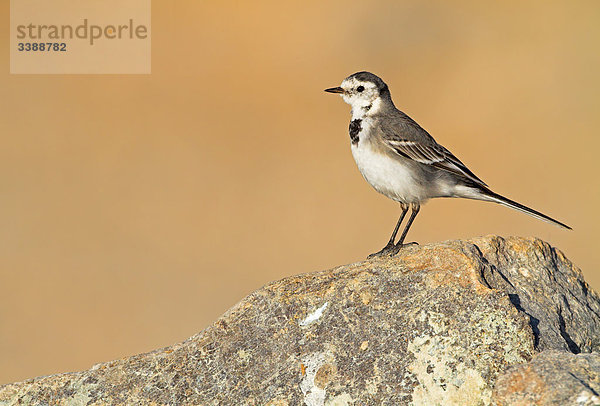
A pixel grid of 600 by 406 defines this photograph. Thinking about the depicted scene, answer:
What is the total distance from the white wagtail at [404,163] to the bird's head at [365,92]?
0.01 metres

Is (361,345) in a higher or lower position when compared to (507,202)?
lower

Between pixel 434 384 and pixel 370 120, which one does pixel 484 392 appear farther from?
pixel 370 120

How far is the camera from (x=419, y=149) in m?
7.64

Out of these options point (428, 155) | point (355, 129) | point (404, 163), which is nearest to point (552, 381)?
point (404, 163)

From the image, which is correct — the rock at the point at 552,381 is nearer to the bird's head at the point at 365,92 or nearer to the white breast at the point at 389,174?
the white breast at the point at 389,174

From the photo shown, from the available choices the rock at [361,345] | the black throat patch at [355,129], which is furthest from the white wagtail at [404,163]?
the rock at [361,345]

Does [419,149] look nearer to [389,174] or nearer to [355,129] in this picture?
[389,174]

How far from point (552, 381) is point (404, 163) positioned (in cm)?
374

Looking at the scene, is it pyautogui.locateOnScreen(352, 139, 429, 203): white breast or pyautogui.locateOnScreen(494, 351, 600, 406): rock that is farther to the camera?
pyautogui.locateOnScreen(352, 139, 429, 203): white breast

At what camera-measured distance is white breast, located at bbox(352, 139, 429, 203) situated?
290 inches

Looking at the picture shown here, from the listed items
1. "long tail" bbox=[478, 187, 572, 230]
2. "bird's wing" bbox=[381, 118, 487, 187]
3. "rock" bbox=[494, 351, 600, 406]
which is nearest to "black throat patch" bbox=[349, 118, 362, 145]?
"bird's wing" bbox=[381, 118, 487, 187]

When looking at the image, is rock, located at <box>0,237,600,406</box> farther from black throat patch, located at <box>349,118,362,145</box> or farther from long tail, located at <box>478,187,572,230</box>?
black throat patch, located at <box>349,118,362,145</box>

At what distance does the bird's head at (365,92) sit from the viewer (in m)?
7.95

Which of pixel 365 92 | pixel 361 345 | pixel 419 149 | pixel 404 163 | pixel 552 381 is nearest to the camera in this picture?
pixel 552 381
